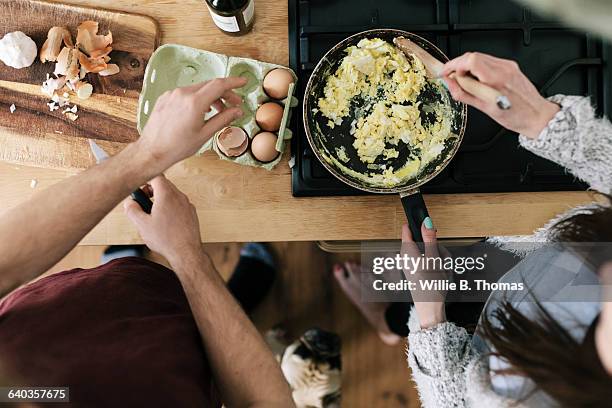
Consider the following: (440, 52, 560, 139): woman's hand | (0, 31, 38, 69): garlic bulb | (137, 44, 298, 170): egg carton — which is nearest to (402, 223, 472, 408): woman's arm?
(440, 52, 560, 139): woman's hand

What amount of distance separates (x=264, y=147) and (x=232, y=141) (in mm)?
65

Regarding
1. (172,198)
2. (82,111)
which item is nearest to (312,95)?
(172,198)

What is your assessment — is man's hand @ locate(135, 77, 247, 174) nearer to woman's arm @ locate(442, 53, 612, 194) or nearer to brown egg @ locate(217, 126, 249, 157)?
brown egg @ locate(217, 126, 249, 157)

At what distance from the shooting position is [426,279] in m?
1.02

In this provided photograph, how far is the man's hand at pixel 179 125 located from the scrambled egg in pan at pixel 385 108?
10.5 inches

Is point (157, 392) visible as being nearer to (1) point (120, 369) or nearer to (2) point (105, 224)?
(1) point (120, 369)

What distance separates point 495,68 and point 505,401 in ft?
1.77

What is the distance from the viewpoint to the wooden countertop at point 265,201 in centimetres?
103

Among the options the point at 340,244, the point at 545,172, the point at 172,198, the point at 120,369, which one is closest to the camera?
the point at 120,369

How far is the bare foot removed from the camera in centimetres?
159

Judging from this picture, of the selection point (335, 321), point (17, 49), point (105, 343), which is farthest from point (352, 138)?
point (335, 321)

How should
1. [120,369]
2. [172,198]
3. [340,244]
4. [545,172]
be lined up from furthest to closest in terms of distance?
[340,244] < [545,172] < [172,198] < [120,369]

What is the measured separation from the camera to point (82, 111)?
3.40 feet

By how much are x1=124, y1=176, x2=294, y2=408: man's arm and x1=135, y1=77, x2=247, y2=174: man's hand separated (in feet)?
0.38
